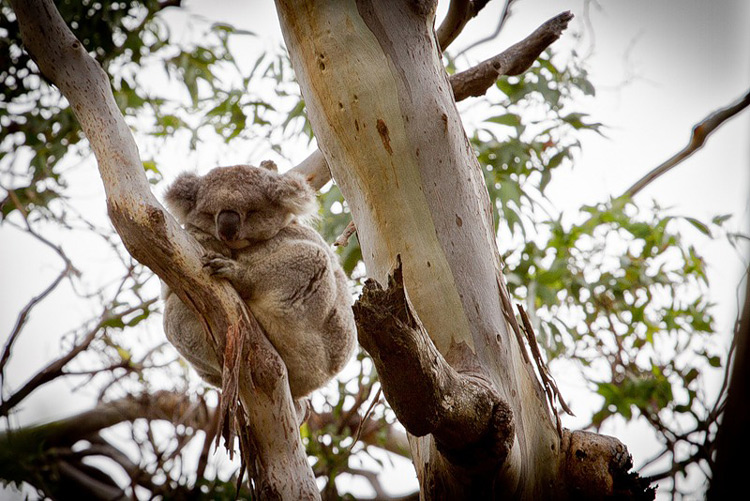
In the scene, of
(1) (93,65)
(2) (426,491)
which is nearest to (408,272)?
(2) (426,491)

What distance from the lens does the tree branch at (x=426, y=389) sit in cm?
123

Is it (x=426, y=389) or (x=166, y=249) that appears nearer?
(x=426, y=389)

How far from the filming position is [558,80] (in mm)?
3623

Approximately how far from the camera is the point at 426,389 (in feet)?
4.29

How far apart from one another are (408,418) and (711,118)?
314 centimetres

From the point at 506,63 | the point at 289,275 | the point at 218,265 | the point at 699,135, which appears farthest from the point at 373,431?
the point at 699,135

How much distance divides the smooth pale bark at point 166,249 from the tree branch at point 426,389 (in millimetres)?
711

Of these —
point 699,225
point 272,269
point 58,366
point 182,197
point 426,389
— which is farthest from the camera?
point 58,366

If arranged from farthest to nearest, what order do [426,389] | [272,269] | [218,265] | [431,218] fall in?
[272,269], [218,265], [431,218], [426,389]

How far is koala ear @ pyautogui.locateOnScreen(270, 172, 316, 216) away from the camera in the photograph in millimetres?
2695

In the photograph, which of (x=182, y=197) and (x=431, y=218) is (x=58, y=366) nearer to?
(x=182, y=197)

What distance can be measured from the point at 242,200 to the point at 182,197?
304 mm

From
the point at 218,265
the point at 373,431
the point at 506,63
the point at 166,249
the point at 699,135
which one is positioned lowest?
the point at 166,249

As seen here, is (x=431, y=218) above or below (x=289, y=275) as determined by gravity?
below
